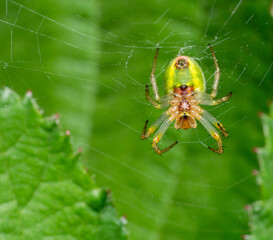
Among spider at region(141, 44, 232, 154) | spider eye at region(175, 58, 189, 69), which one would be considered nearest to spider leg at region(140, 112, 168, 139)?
spider at region(141, 44, 232, 154)

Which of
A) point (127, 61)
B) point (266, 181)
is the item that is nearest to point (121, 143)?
point (127, 61)

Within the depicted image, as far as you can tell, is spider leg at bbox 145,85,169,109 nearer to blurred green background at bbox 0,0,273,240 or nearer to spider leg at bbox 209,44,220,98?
blurred green background at bbox 0,0,273,240

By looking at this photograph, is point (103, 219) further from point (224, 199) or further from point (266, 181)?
point (224, 199)

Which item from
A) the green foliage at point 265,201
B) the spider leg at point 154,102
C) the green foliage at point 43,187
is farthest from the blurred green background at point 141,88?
the green foliage at point 43,187

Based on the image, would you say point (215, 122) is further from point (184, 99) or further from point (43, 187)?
point (43, 187)

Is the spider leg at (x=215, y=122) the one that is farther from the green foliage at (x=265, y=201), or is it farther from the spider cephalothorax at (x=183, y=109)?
the green foliage at (x=265, y=201)

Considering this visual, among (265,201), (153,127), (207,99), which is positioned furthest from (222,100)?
(265,201)
